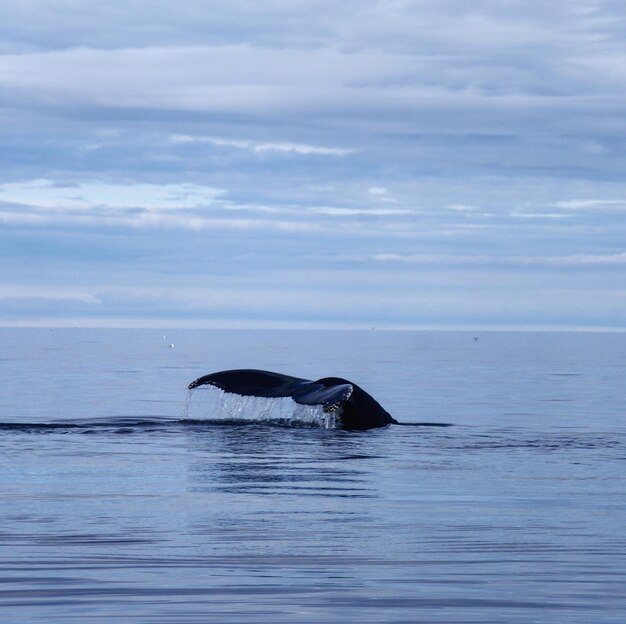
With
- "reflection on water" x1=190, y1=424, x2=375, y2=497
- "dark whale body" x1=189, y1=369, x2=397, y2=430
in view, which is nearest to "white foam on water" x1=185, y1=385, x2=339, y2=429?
"dark whale body" x1=189, y1=369, x2=397, y2=430

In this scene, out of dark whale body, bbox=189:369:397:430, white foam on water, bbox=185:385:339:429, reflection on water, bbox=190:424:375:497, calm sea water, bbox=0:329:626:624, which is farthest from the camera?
white foam on water, bbox=185:385:339:429

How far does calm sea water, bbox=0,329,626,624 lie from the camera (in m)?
7.43

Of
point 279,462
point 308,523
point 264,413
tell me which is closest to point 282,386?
point 279,462

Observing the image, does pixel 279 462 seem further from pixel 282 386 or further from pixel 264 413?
pixel 264 413

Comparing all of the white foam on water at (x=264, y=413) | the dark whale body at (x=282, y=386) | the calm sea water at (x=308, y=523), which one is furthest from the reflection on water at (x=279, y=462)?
the dark whale body at (x=282, y=386)

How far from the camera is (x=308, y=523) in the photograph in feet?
34.7

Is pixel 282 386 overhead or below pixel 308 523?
overhead

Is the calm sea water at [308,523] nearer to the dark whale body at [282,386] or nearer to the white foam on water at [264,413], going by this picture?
the white foam on water at [264,413]

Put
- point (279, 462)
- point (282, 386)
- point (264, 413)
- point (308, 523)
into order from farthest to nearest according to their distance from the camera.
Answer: point (264, 413)
point (282, 386)
point (279, 462)
point (308, 523)

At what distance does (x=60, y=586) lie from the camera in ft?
25.7

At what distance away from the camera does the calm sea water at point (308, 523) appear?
7.43 m

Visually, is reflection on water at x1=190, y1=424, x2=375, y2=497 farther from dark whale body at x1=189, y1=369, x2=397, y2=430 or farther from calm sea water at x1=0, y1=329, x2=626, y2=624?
dark whale body at x1=189, y1=369, x2=397, y2=430

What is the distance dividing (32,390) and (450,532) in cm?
2662

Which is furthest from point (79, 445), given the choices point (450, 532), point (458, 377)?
point (458, 377)
